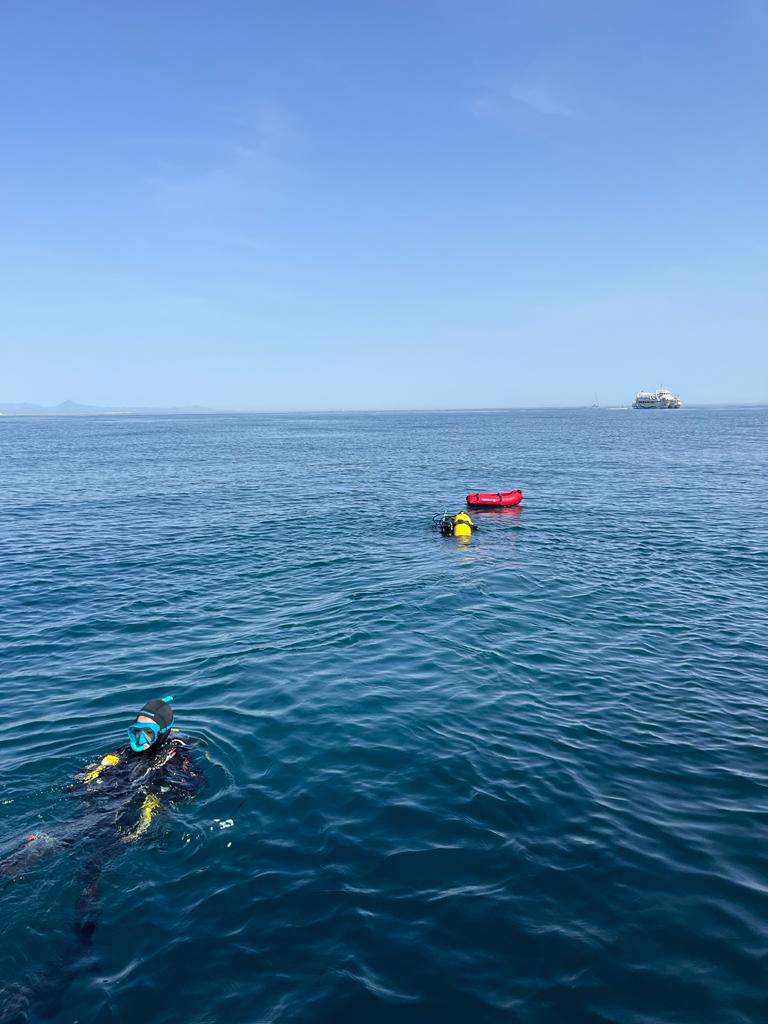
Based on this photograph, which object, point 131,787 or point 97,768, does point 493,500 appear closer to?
point 97,768

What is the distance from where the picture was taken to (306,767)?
13008 millimetres

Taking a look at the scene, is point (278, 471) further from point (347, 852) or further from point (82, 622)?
point (347, 852)

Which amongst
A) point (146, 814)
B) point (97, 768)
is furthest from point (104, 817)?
point (97, 768)

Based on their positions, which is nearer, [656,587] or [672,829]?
[672,829]

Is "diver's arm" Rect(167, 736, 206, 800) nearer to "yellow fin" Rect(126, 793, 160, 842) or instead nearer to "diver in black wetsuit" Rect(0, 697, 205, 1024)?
"diver in black wetsuit" Rect(0, 697, 205, 1024)

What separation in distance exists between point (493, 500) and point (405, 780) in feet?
Result: 98.4

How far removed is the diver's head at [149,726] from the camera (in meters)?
11.4

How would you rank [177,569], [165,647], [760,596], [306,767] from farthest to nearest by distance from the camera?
[177,569] < [760,596] < [165,647] < [306,767]

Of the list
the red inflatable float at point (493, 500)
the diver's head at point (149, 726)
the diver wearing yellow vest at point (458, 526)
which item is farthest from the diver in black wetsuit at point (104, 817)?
the red inflatable float at point (493, 500)

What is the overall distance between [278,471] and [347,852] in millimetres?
58368

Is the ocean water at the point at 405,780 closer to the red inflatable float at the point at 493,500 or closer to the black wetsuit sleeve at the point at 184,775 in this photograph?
the black wetsuit sleeve at the point at 184,775

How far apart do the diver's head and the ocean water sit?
138 cm

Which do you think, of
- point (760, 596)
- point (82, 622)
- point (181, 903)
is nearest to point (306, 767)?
point (181, 903)

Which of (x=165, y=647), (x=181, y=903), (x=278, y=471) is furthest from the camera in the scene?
(x=278, y=471)
